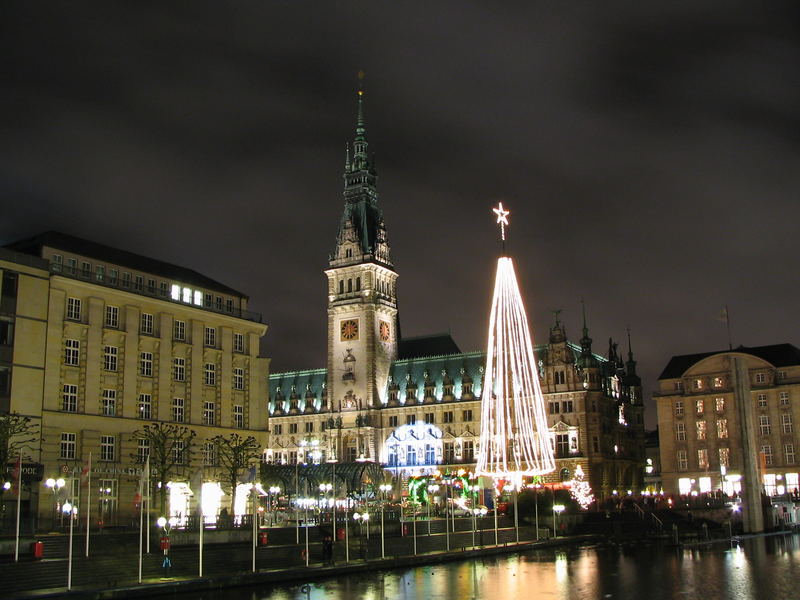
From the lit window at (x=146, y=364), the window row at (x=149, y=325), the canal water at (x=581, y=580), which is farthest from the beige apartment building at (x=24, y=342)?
the canal water at (x=581, y=580)

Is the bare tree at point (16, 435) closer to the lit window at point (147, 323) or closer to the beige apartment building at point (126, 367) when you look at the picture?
the beige apartment building at point (126, 367)

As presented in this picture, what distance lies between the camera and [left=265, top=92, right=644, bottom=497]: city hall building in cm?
12419

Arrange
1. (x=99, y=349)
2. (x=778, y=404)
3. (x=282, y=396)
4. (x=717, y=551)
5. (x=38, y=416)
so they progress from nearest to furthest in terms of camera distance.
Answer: (x=717, y=551), (x=38, y=416), (x=99, y=349), (x=778, y=404), (x=282, y=396)

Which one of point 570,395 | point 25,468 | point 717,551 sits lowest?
point 717,551

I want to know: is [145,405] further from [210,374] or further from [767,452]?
[767,452]

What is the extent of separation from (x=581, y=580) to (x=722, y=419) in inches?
3317

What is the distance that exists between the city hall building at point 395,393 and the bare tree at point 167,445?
56134 mm

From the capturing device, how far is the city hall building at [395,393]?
12419 centimetres

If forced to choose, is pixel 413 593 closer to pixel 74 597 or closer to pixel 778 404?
pixel 74 597

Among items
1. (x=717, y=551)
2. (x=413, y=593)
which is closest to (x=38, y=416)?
(x=413, y=593)

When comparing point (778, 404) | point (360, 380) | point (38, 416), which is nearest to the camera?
point (38, 416)

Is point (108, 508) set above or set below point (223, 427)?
below

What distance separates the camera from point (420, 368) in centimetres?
14250

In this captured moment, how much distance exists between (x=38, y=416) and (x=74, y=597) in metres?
33.3
